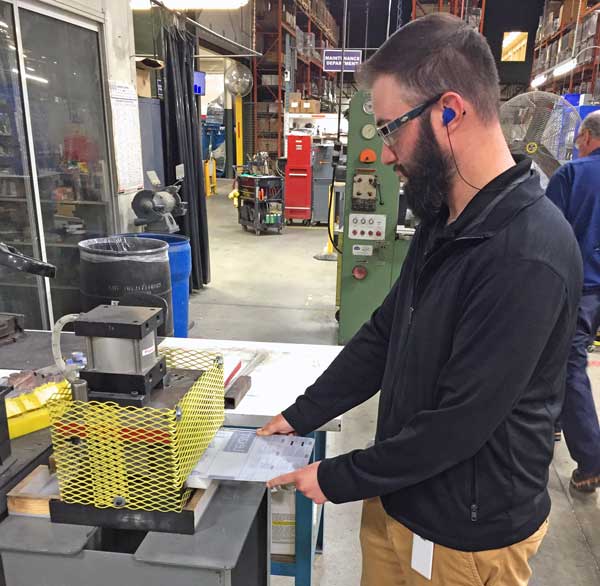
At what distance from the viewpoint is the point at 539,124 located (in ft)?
8.92

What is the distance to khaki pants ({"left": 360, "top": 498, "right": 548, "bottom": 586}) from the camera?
896 mm

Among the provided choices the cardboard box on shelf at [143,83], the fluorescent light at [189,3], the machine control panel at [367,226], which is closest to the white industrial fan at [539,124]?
the machine control panel at [367,226]

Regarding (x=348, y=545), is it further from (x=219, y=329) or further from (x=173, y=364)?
(x=219, y=329)

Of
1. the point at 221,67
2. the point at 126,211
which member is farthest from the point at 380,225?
the point at 221,67

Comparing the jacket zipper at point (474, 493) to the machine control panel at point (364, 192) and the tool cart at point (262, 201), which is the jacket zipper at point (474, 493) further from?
the tool cart at point (262, 201)

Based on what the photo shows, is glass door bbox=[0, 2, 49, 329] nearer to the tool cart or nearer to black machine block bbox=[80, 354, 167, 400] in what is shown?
black machine block bbox=[80, 354, 167, 400]

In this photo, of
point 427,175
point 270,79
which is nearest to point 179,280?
point 427,175

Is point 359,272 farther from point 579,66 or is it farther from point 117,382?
point 579,66

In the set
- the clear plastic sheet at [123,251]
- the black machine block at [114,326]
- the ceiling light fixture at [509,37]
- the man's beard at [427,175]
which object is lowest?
the clear plastic sheet at [123,251]

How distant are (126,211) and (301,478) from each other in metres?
3.03

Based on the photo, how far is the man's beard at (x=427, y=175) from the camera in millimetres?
854

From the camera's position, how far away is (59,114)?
316cm

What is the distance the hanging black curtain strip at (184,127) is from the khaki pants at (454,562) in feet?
12.1

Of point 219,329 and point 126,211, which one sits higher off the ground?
point 126,211
